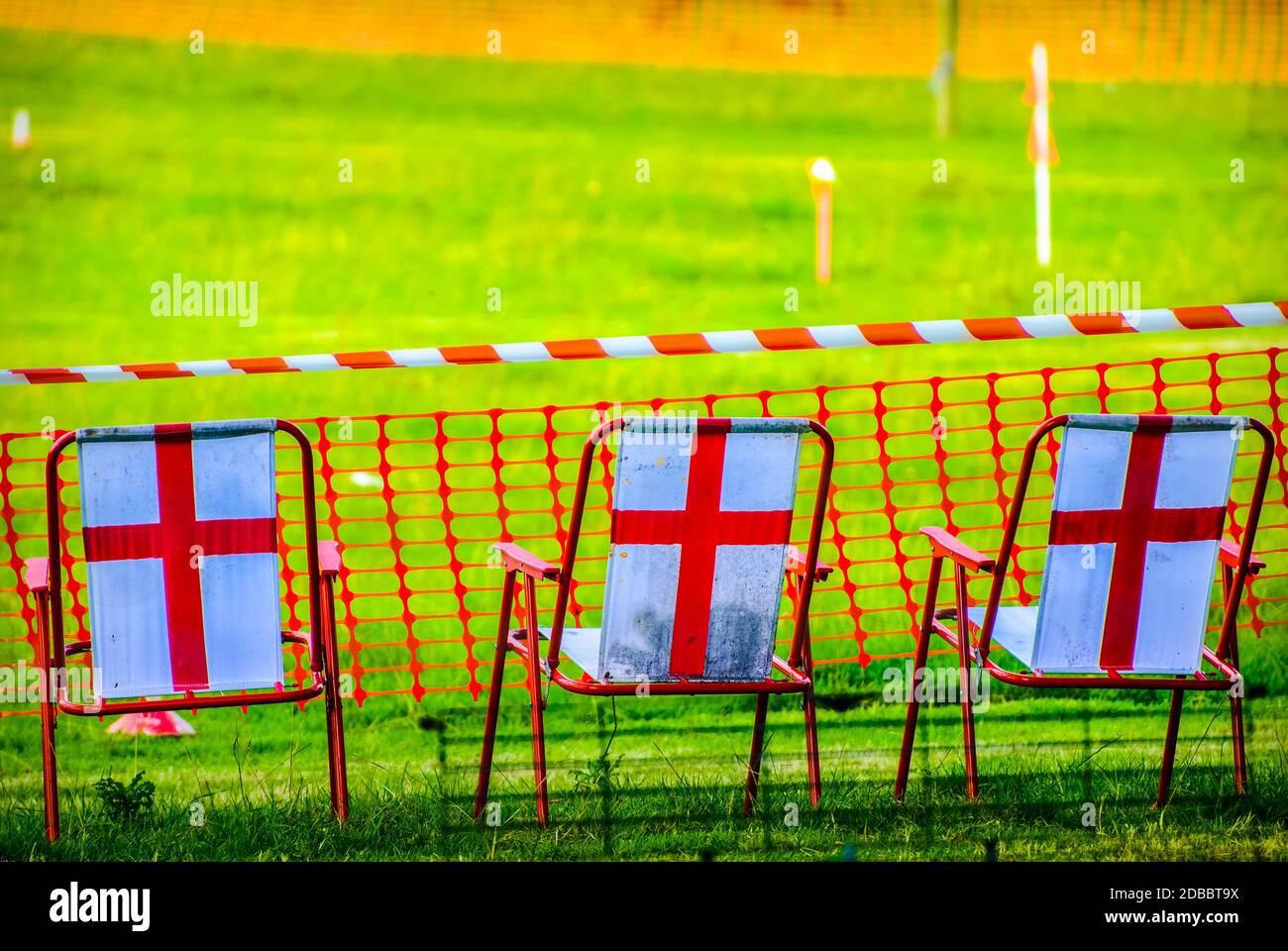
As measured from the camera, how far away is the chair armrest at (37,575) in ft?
15.9

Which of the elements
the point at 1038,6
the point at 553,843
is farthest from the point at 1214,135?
the point at 553,843

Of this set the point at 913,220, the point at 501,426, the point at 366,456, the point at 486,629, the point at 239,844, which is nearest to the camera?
the point at 239,844

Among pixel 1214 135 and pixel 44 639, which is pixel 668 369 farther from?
pixel 1214 135

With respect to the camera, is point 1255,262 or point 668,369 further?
point 1255,262

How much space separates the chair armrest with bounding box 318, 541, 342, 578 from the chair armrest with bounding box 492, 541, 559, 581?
1.52ft

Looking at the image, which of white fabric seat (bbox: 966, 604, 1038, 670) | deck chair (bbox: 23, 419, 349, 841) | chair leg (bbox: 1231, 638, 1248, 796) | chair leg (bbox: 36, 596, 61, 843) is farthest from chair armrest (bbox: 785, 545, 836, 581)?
chair leg (bbox: 36, 596, 61, 843)

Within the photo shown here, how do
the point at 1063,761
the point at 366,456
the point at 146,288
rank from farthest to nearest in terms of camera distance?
the point at 146,288
the point at 366,456
the point at 1063,761

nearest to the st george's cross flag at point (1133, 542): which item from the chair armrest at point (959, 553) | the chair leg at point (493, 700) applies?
the chair armrest at point (959, 553)

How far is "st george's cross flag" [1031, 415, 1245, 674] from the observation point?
4.60 m

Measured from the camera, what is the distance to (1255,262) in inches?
731

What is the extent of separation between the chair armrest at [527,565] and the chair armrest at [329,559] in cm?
46

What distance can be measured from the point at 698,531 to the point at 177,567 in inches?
54.1
